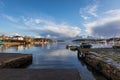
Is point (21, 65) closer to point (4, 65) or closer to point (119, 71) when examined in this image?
point (4, 65)

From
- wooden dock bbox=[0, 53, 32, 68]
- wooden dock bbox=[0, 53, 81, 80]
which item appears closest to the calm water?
wooden dock bbox=[0, 53, 32, 68]

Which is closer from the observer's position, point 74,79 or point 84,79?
point 74,79

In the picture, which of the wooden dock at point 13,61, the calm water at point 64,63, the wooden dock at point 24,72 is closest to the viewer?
the wooden dock at point 24,72

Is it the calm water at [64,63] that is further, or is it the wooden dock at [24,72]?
the calm water at [64,63]

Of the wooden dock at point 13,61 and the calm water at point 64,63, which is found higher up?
the wooden dock at point 13,61

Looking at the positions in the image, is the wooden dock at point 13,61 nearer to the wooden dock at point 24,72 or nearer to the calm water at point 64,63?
the wooden dock at point 24,72

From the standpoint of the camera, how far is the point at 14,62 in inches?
904

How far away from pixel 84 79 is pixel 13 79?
1004 cm

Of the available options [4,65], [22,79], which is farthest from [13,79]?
[4,65]

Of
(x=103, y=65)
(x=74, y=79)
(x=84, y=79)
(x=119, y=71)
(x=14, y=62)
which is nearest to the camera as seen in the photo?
(x=74, y=79)

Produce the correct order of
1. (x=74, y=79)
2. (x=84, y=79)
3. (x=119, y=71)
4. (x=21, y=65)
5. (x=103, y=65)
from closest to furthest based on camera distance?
(x=74, y=79) → (x=119, y=71) → (x=84, y=79) → (x=103, y=65) → (x=21, y=65)

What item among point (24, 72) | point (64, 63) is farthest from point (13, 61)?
point (24, 72)

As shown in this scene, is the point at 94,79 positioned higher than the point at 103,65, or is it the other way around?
the point at 103,65

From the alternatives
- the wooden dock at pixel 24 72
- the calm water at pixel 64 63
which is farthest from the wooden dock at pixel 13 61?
the calm water at pixel 64 63
